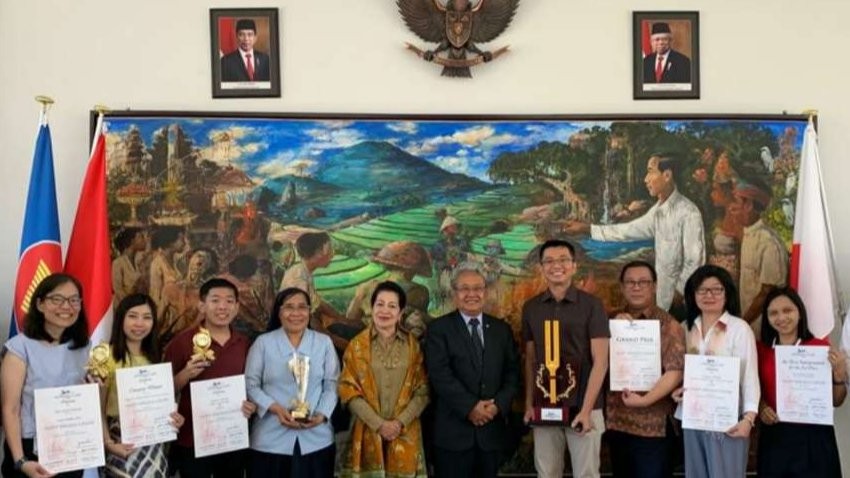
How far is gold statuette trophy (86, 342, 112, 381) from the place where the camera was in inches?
139

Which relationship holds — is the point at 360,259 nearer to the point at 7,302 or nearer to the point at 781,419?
the point at 7,302

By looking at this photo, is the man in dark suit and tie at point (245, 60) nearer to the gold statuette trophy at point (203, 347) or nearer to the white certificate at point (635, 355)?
the gold statuette trophy at point (203, 347)

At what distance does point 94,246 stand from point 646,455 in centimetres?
289

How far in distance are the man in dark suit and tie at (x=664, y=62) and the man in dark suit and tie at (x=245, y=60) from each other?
2.10 metres

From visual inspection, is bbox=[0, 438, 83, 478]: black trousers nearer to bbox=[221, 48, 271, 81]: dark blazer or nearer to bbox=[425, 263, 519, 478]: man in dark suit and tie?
bbox=[425, 263, 519, 478]: man in dark suit and tie

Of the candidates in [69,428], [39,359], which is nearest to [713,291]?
[69,428]

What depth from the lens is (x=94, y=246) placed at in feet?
14.0

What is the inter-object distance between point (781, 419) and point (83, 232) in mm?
3496

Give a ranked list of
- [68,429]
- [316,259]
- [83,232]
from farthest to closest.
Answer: [316,259]
[83,232]
[68,429]

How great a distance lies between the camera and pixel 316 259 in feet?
15.0

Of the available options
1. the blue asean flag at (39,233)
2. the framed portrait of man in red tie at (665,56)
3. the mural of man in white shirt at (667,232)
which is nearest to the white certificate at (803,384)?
the mural of man in white shirt at (667,232)

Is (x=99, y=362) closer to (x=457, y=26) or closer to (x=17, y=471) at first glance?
(x=17, y=471)

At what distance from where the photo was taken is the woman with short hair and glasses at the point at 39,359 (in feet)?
11.5

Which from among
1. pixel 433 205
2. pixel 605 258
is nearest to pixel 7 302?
pixel 433 205
